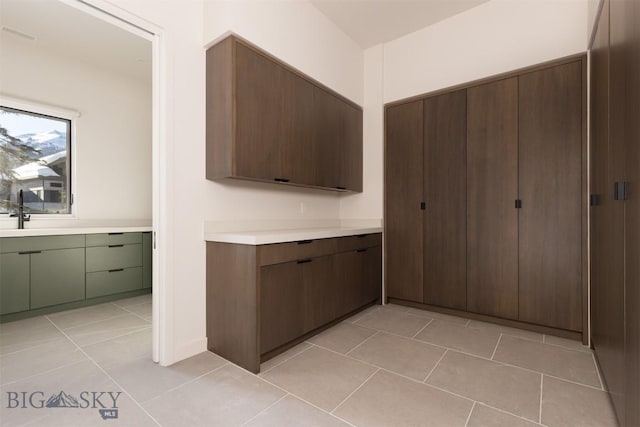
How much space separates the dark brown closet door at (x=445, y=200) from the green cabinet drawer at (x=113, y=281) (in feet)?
11.5

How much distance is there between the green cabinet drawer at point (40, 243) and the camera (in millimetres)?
2838

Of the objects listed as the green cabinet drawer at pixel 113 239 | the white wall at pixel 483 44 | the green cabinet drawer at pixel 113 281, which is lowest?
the green cabinet drawer at pixel 113 281

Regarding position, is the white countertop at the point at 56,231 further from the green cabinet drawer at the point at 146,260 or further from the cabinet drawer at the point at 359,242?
the cabinet drawer at the point at 359,242

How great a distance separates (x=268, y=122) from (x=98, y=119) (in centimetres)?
288

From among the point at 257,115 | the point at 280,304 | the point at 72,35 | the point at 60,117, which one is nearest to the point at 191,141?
the point at 257,115

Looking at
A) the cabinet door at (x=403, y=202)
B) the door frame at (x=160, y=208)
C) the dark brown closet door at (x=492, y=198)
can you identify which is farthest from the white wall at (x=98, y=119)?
the dark brown closet door at (x=492, y=198)

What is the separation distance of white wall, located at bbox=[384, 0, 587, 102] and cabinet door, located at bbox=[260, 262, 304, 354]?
242cm

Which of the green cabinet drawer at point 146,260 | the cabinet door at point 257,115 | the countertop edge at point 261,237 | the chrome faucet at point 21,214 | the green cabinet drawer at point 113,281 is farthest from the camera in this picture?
the green cabinet drawer at point 146,260

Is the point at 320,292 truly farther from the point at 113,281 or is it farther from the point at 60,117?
the point at 60,117

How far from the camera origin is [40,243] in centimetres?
304

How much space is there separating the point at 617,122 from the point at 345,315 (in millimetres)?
2348

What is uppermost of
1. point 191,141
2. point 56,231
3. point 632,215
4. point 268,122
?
point 268,122

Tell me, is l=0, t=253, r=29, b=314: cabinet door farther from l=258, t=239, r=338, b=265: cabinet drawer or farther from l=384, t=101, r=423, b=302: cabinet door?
l=384, t=101, r=423, b=302: cabinet door

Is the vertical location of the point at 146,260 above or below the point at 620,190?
below
